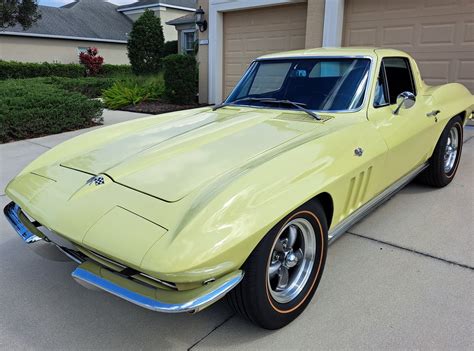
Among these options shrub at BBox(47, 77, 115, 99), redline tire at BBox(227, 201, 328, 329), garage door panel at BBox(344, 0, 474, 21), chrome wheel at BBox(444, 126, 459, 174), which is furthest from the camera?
shrub at BBox(47, 77, 115, 99)

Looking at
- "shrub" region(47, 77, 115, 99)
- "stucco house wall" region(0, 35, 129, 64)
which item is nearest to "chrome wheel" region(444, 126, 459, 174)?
"shrub" region(47, 77, 115, 99)

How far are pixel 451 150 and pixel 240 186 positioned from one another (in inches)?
139

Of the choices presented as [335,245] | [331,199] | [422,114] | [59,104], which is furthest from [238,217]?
[59,104]

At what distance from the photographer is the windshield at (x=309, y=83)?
10.5 feet

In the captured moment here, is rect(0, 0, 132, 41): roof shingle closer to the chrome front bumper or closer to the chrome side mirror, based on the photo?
the chrome side mirror

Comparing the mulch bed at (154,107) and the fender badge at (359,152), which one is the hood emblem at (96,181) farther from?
the mulch bed at (154,107)

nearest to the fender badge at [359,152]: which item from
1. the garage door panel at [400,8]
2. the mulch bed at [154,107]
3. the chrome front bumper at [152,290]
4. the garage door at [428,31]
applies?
the chrome front bumper at [152,290]

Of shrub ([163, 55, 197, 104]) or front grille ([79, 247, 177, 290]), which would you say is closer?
front grille ([79, 247, 177, 290])

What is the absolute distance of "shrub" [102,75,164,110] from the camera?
11.2m

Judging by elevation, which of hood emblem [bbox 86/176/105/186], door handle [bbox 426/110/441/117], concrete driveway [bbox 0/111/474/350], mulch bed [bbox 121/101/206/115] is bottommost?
concrete driveway [bbox 0/111/474/350]

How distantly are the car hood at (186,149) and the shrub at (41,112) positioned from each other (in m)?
4.77

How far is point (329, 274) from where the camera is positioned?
9.09 feet

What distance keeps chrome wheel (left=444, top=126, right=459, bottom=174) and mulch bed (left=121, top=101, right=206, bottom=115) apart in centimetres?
694

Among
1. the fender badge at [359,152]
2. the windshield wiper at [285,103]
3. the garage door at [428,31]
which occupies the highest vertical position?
the garage door at [428,31]
